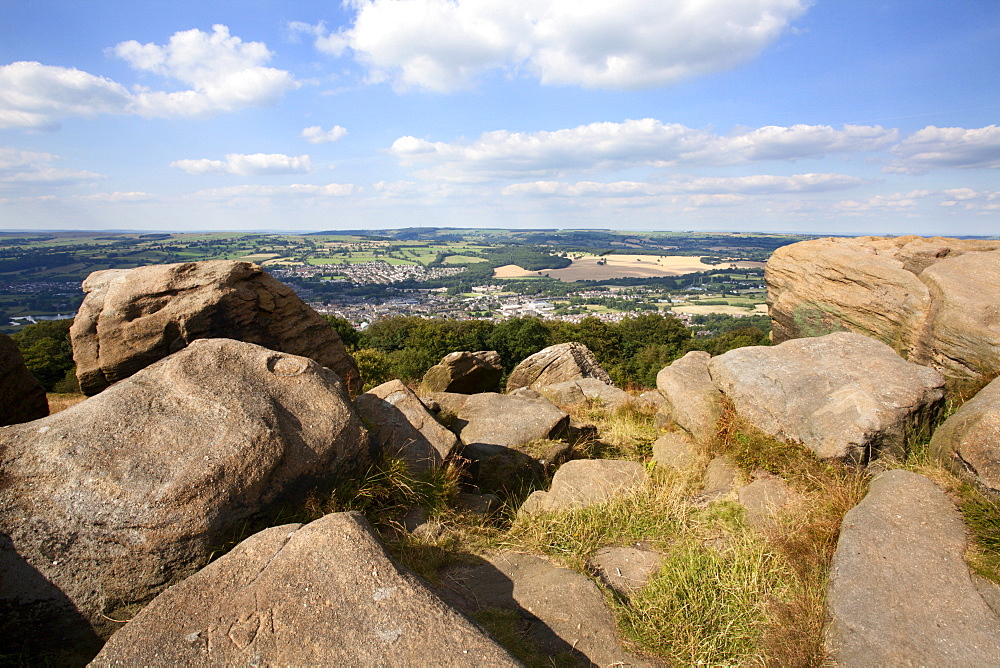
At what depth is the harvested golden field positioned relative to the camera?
A: 123 meters

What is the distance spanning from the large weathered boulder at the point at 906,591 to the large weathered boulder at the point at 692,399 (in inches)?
133

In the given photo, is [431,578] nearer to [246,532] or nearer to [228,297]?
[246,532]

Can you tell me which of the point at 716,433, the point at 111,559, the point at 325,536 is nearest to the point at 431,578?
the point at 325,536

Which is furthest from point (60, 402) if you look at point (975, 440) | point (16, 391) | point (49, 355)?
point (975, 440)

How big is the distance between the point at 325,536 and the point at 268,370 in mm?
2645

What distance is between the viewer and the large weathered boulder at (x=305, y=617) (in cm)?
317

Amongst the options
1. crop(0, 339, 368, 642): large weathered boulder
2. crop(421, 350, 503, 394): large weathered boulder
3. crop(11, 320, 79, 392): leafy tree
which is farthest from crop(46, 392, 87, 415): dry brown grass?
crop(0, 339, 368, 642): large weathered boulder

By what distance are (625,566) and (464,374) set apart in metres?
8.94

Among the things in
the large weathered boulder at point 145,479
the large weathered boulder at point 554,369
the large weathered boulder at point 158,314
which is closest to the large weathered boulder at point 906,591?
the large weathered boulder at point 145,479

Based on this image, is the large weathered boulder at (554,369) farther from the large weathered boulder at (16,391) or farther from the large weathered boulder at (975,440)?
the large weathered boulder at (16,391)

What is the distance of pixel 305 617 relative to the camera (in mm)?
3422

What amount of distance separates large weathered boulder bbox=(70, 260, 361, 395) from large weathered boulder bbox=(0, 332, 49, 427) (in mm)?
695

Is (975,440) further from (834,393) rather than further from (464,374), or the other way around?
(464,374)

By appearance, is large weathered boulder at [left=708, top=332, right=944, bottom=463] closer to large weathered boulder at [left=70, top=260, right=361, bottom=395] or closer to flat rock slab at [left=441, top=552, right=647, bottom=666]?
flat rock slab at [left=441, top=552, right=647, bottom=666]
